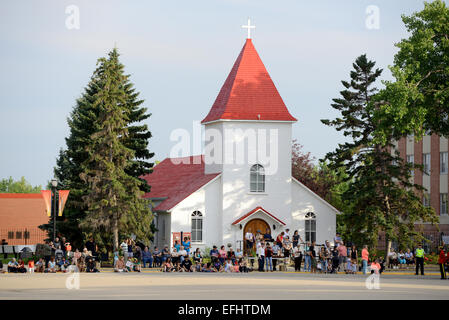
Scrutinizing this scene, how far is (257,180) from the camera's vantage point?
177 ft

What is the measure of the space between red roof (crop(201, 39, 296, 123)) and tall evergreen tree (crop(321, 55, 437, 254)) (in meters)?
4.07

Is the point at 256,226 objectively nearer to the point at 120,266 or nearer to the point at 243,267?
the point at 243,267

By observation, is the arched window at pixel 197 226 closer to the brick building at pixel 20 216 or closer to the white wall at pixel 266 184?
the white wall at pixel 266 184

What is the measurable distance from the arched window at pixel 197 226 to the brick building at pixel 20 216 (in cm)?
3687

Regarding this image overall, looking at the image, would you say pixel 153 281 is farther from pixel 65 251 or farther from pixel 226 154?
pixel 226 154

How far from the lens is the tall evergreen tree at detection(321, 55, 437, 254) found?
161 ft

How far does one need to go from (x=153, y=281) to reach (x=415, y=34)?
21458 millimetres

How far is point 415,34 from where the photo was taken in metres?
44.7

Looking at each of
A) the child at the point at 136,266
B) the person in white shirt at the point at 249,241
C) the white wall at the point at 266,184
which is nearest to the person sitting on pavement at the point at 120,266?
the child at the point at 136,266

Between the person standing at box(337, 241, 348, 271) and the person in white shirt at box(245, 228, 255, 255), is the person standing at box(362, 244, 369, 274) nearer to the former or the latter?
the person standing at box(337, 241, 348, 271)

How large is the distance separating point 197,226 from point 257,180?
16.7 feet

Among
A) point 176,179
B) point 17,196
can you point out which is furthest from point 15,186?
point 176,179

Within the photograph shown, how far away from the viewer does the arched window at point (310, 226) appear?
54750 millimetres

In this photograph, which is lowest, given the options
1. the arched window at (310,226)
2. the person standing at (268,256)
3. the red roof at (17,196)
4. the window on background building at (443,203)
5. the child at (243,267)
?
the child at (243,267)
